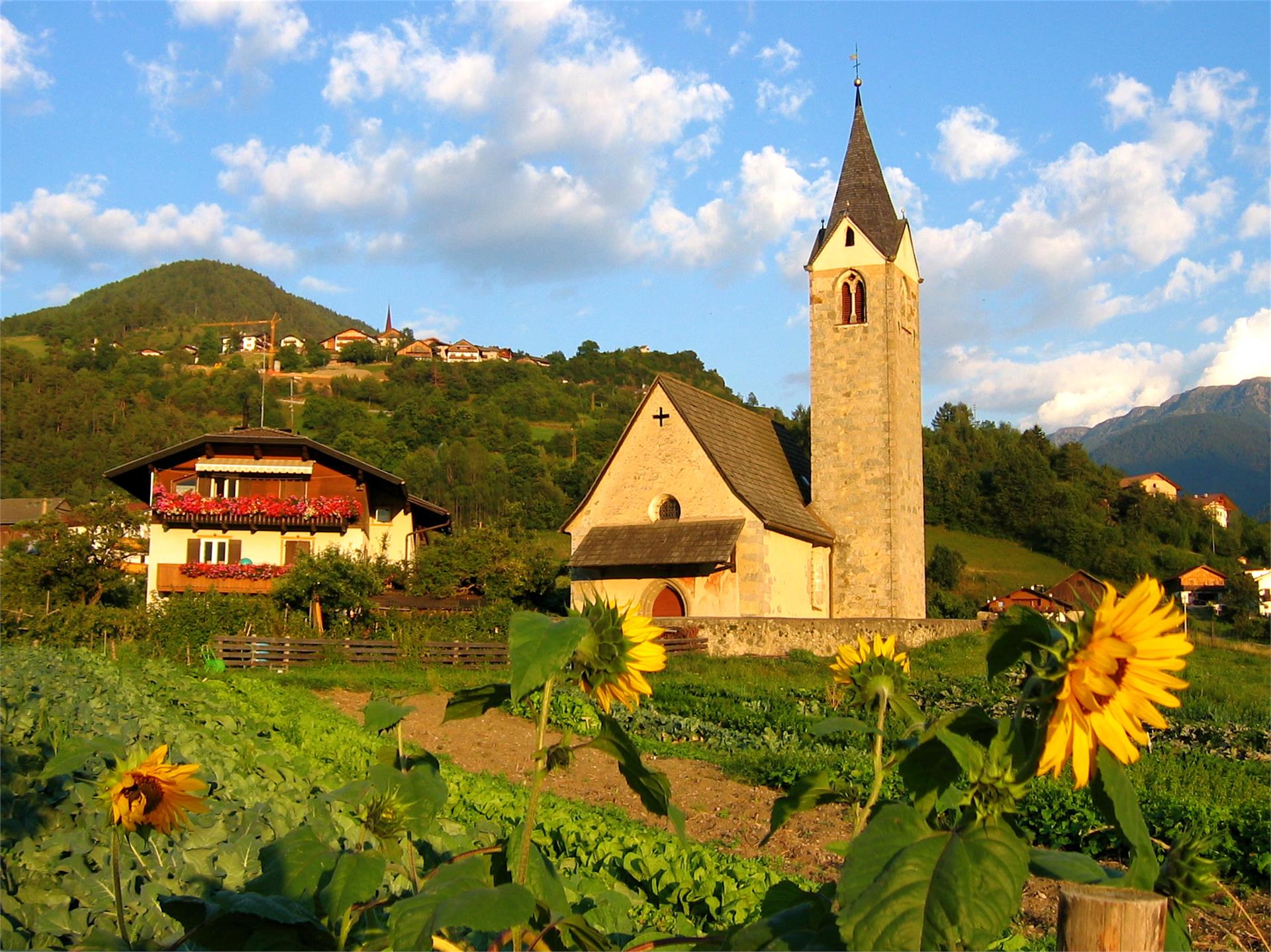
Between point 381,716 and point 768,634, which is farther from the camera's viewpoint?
point 768,634

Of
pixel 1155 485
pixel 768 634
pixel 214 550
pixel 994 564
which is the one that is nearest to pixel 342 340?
pixel 994 564

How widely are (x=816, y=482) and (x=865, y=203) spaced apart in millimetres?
8834

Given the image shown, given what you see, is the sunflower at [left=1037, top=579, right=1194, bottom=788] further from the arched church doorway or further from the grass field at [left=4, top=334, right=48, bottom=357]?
the grass field at [left=4, top=334, right=48, bottom=357]

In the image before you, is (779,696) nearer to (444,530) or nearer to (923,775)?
(923,775)

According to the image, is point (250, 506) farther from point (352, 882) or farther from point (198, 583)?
point (352, 882)

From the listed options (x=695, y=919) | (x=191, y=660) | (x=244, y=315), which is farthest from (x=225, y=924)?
(x=244, y=315)

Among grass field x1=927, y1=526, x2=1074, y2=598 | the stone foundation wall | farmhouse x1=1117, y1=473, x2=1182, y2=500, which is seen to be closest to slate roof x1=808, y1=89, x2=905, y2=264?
the stone foundation wall

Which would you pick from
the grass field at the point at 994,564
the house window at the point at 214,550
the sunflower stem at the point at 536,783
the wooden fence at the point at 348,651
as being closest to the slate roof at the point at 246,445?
the house window at the point at 214,550

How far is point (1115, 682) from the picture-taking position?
1442 millimetres

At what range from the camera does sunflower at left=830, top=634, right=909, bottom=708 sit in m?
2.55

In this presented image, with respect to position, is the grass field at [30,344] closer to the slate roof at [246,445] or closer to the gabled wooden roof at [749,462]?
the slate roof at [246,445]

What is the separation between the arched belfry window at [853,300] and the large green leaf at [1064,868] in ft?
107

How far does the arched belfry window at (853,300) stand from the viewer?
3328 centimetres

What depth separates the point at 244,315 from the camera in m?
143
